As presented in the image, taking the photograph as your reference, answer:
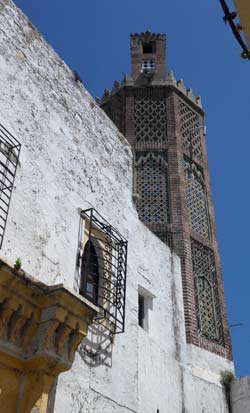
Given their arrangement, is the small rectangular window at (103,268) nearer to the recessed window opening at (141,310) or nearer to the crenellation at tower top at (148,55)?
the recessed window opening at (141,310)

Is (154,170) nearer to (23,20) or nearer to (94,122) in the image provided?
(94,122)

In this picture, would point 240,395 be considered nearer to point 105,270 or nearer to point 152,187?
point 105,270

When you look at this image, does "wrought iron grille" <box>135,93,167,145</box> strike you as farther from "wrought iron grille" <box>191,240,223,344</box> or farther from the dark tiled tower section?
"wrought iron grille" <box>191,240,223,344</box>

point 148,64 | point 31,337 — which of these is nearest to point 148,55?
point 148,64

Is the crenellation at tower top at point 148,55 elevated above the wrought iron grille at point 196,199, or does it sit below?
above

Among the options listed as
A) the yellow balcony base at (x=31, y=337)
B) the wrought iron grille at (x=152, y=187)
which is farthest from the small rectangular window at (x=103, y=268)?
the wrought iron grille at (x=152, y=187)

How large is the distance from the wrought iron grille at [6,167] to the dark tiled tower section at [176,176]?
4195 mm

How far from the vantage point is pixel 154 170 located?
11.0 meters

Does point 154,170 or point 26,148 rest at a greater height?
point 154,170

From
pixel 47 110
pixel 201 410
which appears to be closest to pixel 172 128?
pixel 47 110

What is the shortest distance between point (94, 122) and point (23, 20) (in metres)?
1.79

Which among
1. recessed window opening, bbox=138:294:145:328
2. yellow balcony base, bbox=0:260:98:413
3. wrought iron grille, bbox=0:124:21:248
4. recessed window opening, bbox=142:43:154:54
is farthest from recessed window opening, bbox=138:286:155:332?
recessed window opening, bbox=142:43:154:54

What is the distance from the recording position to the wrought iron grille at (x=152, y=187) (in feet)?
34.0

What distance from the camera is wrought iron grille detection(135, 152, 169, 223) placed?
408 inches
